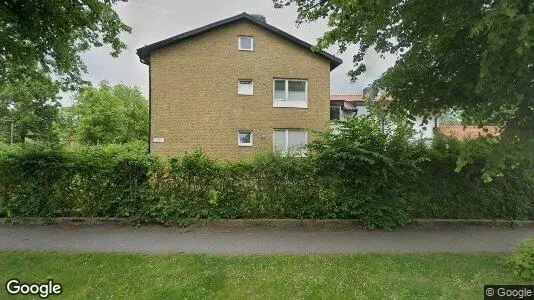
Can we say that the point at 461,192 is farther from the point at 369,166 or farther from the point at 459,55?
the point at 459,55

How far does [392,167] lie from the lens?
761 centimetres

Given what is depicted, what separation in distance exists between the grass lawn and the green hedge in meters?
2.28

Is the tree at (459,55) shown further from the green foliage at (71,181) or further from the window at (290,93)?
the window at (290,93)

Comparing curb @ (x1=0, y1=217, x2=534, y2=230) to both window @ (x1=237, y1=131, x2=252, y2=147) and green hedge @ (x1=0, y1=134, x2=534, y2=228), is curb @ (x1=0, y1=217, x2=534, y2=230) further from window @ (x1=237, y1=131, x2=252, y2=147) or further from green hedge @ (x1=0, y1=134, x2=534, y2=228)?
window @ (x1=237, y1=131, x2=252, y2=147)

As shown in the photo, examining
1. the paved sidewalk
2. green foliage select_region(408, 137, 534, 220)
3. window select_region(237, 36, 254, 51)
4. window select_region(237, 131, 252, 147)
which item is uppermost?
window select_region(237, 36, 254, 51)

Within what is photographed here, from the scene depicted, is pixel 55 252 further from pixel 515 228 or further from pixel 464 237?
pixel 515 228

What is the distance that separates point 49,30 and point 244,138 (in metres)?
10.7

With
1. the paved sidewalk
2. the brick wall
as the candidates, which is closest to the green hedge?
the paved sidewalk

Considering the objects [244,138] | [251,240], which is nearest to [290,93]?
[244,138]

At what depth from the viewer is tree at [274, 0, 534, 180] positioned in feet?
13.8

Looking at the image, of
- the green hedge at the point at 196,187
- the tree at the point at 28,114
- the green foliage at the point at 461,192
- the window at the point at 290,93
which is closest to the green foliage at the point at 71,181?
the green hedge at the point at 196,187

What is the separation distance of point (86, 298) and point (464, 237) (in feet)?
22.9

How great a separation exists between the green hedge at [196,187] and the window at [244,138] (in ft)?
31.7

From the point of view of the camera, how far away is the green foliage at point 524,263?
15.5ft
